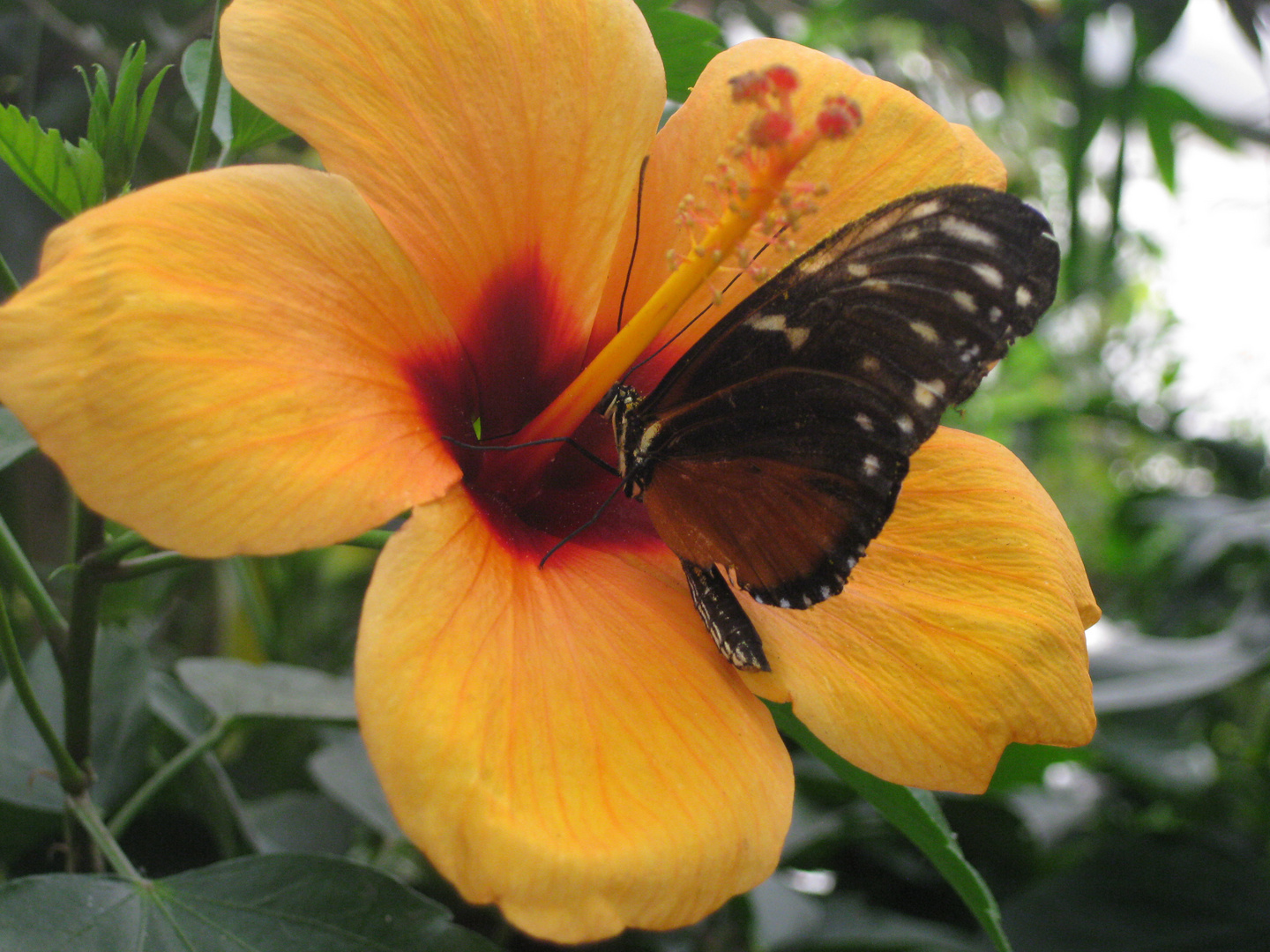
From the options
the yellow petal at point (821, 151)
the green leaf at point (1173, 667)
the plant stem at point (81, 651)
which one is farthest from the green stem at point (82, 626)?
the green leaf at point (1173, 667)

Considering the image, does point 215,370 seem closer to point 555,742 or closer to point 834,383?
point 555,742

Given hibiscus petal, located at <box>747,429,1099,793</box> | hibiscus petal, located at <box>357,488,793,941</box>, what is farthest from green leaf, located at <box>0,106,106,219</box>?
hibiscus petal, located at <box>747,429,1099,793</box>

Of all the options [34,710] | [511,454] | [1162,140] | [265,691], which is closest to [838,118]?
[511,454]

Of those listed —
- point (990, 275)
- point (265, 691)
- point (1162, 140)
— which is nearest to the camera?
point (990, 275)

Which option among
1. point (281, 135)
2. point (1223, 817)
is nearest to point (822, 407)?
point (281, 135)

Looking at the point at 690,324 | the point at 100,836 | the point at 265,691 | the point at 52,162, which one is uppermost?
the point at 52,162

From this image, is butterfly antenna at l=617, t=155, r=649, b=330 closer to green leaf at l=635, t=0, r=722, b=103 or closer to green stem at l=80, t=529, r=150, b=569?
green leaf at l=635, t=0, r=722, b=103

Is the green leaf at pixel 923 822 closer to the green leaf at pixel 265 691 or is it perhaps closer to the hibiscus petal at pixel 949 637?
the hibiscus petal at pixel 949 637
